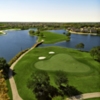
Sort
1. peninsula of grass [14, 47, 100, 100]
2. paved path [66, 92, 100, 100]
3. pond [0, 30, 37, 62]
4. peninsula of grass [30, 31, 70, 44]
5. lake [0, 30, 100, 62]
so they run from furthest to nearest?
peninsula of grass [30, 31, 70, 44] < lake [0, 30, 100, 62] < pond [0, 30, 37, 62] < peninsula of grass [14, 47, 100, 100] < paved path [66, 92, 100, 100]

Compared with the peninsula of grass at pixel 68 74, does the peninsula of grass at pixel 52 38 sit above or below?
below

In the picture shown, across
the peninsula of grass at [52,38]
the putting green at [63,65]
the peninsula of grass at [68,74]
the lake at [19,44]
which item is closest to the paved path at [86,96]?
the peninsula of grass at [68,74]

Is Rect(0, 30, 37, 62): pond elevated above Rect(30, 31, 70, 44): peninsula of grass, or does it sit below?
below

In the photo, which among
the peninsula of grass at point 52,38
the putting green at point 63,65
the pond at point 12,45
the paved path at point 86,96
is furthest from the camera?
the peninsula of grass at point 52,38

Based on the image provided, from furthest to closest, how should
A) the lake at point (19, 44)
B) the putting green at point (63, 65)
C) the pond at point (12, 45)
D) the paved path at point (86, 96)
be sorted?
the lake at point (19, 44), the pond at point (12, 45), the putting green at point (63, 65), the paved path at point (86, 96)

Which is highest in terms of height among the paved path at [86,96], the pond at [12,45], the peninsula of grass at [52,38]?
the paved path at [86,96]

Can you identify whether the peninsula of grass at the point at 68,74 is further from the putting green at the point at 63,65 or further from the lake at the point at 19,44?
the lake at the point at 19,44

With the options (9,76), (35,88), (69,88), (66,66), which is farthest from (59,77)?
(9,76)

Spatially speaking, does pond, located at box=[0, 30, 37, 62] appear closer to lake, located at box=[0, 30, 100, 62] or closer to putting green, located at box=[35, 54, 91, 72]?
lake, located at box=[0, 30, 100, 62]

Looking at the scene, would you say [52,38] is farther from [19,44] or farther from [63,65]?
[63,65]

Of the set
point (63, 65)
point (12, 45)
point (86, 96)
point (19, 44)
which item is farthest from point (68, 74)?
point (19, 44)

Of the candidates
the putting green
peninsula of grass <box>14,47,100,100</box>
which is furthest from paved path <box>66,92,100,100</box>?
the putting green

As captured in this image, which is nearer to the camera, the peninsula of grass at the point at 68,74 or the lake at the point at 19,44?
the peninsula of grass at the point at 68,74
